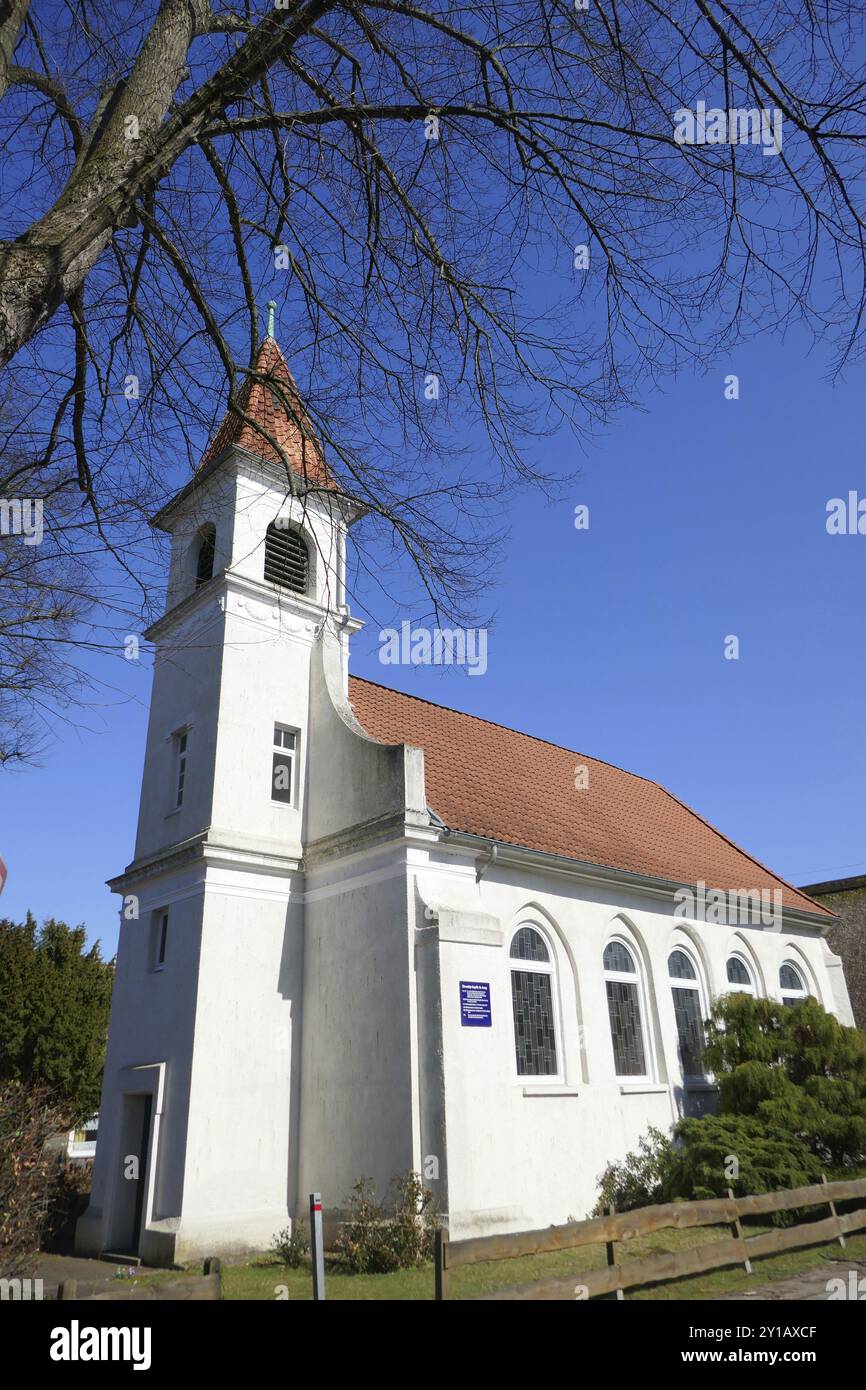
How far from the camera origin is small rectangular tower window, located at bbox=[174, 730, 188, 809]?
Result: 1616 cm

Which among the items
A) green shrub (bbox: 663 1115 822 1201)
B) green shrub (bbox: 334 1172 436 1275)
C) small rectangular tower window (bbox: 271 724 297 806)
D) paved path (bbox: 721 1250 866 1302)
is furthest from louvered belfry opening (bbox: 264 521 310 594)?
paved path (bbox: 721 1250 866 1302)

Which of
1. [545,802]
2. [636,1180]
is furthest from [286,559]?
[636,1180]

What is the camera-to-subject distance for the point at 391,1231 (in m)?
10.9

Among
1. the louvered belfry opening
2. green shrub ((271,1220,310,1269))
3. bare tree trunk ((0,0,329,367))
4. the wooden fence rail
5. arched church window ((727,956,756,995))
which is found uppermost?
the louvered belfry opening

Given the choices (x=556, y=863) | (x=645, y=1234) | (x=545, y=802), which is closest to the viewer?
(x=645, y=1234)

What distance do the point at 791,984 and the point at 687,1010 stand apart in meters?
5.26

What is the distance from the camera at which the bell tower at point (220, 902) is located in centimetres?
1286

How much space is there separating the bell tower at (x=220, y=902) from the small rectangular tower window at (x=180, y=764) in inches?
2.3

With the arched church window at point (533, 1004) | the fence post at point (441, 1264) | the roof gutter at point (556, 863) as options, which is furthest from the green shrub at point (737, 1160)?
the fence post at point (441, 1264)

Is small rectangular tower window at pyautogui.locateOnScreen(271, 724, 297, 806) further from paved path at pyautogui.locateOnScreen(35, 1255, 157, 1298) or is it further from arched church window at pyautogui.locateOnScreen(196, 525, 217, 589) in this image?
paved path at pyautogui.locateOnScreen(35, 1255, 157, 1298)

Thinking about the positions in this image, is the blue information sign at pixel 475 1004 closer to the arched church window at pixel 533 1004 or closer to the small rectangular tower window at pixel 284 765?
the arched church window at pixel 533 1004

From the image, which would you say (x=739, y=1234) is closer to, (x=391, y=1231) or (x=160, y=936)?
(x=391, y=1231)

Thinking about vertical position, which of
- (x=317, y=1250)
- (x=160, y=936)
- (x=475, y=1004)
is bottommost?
(x=317, y=1250)

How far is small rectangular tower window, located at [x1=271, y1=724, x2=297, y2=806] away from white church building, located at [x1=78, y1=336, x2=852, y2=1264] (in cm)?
4
